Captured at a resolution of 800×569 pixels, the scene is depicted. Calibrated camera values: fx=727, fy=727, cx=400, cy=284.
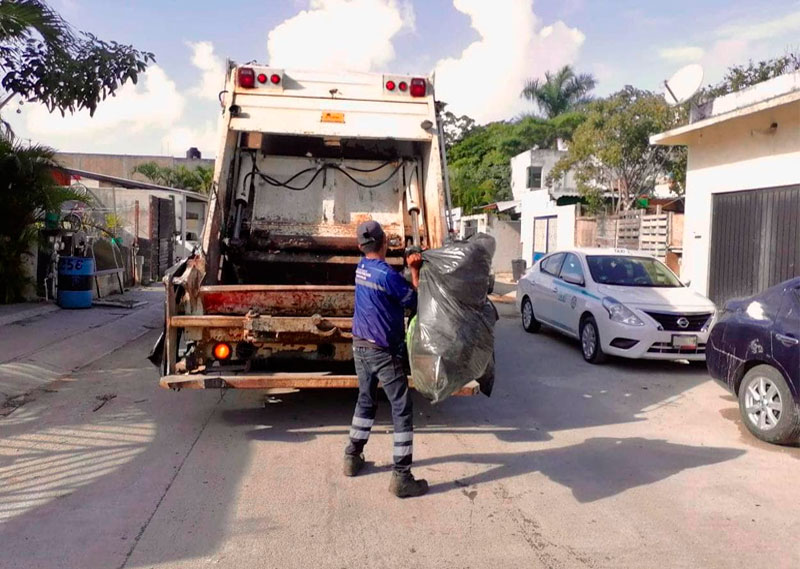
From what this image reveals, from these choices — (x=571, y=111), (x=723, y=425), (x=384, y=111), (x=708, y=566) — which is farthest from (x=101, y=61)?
(x=571, y=111)

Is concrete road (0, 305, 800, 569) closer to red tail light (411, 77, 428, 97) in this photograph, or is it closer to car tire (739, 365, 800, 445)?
car tire (739, 365, 800, 445)

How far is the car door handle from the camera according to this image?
5698 millimetres

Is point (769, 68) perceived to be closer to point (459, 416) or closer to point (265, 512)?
point (459, 416)

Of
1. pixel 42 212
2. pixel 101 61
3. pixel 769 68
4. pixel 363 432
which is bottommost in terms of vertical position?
pixel 363 432

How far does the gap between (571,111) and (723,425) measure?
38619 millimetres

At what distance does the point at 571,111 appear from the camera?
140 feet

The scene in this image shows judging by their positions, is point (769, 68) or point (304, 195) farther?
point (769, 68)

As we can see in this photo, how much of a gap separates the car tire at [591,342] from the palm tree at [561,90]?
36.2 meters

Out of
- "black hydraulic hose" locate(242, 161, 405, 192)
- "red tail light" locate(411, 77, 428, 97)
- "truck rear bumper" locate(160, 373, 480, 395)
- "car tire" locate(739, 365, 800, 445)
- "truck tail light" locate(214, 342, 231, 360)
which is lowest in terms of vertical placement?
"car tire" locate(739, 365, 800, 445)

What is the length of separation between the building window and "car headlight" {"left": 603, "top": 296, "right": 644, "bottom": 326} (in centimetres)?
2770

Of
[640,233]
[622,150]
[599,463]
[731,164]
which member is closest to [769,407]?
[599,463]

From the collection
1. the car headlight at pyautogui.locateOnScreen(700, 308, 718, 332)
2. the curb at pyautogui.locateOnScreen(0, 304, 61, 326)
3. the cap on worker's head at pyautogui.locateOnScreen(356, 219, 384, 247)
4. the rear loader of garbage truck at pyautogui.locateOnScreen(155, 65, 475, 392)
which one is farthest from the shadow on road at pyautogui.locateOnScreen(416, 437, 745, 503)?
the curb at pyautogui.locateOnScreen(0, 304, 61, 326)

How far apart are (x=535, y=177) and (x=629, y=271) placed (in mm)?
26714

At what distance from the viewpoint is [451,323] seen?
4695 millimetres
